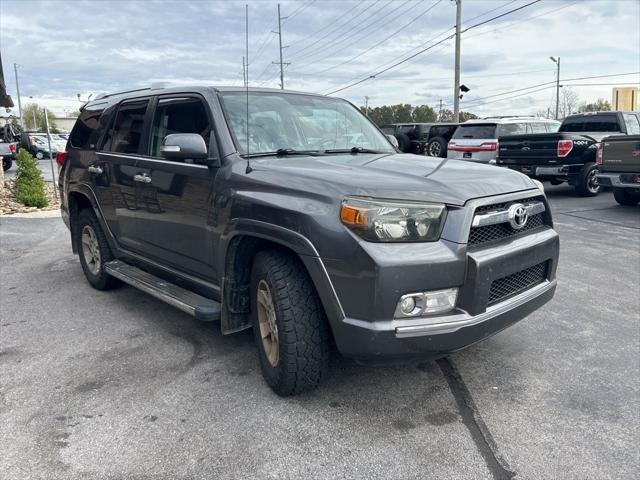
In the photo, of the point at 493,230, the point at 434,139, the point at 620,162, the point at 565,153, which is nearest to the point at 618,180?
the point at 620,162

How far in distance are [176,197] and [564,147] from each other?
10251mm

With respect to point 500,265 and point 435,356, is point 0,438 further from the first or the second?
point 500,265

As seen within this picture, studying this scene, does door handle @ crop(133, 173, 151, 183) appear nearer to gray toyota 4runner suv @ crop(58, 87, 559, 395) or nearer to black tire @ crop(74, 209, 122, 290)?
gray toyota 4runner suv @ crop(58, 87, 559, 395)

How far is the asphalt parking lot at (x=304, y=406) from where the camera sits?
266 centimetres

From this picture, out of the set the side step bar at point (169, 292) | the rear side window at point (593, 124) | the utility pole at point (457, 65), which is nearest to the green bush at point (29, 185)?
the side step bar at point (169, 292)

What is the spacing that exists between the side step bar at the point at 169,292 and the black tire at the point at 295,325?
553 mm

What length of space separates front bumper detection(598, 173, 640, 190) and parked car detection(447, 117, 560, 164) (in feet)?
13.9

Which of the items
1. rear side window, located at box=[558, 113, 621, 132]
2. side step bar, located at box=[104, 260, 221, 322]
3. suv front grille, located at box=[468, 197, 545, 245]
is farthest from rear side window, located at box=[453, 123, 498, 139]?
suv front grille, located at box=[468, 197, 545, 245]

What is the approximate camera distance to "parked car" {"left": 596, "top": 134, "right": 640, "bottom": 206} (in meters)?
9.82

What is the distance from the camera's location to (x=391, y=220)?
2746 mm

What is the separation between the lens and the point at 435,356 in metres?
2.87

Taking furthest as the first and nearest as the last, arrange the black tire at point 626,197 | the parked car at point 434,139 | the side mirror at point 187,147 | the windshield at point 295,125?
the parked car at point 434,139 → the black tire at point 626,197 → the windshield at point 295,125 → the side mirror at point 187,147

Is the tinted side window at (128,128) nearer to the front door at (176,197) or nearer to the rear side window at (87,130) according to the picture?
the front door at (176,197)

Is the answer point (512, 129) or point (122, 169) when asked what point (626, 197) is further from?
point (122, 169)
